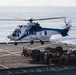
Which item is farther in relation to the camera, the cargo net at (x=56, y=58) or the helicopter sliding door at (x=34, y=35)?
the helicopter sliding door at (x=34, y=35)

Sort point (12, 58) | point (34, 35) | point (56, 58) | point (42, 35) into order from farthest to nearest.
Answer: point (42, 35), point (34, 35), point (12, 58), point (56, 58)

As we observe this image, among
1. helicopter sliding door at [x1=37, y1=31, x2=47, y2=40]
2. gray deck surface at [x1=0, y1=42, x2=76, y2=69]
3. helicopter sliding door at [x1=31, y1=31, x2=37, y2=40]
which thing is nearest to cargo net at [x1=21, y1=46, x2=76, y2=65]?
gray deck surface at [x1=0, y1=42, x2=76, y2=69]

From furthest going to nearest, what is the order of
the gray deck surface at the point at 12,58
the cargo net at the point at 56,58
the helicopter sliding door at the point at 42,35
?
the helicopter sliding door at the point at 42,35 → the cargo net at the point at 56,58 → the gray deck surface at the point at 12,58

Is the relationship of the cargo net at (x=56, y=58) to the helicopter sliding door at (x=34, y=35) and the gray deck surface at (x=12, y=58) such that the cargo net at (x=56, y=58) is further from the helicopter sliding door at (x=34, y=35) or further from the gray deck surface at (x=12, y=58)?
the helicopter sliding door at (x=34, y=35)

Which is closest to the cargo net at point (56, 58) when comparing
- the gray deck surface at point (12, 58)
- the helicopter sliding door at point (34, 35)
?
the gray deck surface at point (12, 58)

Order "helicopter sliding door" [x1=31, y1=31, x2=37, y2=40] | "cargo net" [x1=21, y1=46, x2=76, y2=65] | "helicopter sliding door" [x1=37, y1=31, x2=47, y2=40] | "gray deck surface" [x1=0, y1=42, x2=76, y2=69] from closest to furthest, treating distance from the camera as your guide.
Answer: "gray deck surface" [x1=0, y1=42, x2=76, y2=69] < "cargo net" [x1=21, y1=46, x2=76, y2=65] < "helicopter sliding door" [x1=31, y1=31, x2=37, y2=40] < "helicopter sliding door" [x1=37, y1=31, x2=47, y2=40]

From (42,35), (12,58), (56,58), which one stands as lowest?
(12,58)

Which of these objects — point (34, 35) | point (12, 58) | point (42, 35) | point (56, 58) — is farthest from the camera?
point (42, 35)

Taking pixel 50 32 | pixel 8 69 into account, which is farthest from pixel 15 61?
pixel 50 32

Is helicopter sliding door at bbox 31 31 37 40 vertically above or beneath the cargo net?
above

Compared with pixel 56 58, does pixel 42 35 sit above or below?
above

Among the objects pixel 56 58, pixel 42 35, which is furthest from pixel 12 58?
pixel 42 35

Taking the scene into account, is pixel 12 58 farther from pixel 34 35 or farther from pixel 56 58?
pixel 56 58

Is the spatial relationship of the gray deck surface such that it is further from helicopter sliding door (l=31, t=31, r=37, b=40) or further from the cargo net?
helicopter sliding door (l=31, t=31, r=37, b=40)
